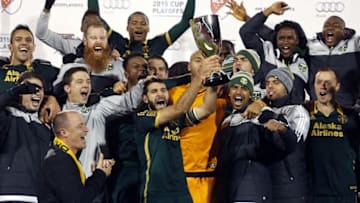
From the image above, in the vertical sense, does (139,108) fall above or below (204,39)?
below

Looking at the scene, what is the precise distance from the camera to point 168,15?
183 inches

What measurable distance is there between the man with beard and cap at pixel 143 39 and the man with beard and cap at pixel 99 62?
0.26 ft

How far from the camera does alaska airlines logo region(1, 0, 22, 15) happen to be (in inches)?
183

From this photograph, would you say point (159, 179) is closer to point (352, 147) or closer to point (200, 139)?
point (200, 139)

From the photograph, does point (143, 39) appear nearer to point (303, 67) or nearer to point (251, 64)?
point (251, 64)

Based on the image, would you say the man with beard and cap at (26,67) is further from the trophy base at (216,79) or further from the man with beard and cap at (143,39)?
the trophy base at (216,79)

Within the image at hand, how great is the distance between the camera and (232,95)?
4426mm

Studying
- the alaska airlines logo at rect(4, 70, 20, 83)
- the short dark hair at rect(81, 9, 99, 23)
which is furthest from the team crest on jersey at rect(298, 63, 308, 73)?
the alaska airlines logo at rect(4, 70, 20, 83)

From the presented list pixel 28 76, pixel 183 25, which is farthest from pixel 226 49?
pixel 28 76

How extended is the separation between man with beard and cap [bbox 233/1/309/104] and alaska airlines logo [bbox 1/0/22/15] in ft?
3.89

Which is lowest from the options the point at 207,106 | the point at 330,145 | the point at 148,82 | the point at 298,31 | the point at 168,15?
the point at 330,145

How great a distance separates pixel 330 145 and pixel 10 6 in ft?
5.99

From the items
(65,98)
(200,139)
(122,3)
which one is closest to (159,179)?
(200,139)

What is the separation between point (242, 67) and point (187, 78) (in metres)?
0.29
